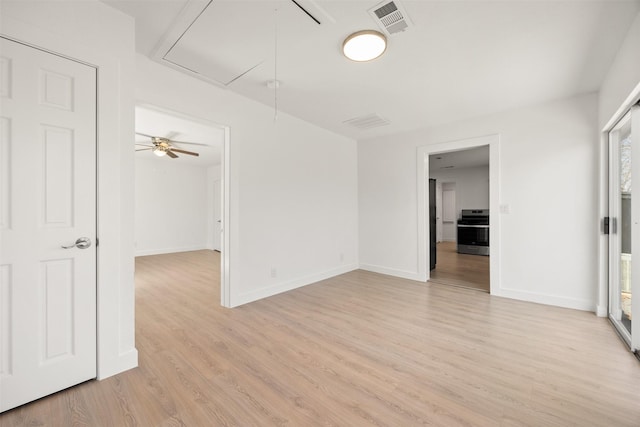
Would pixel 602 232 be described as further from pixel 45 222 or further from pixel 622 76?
pixel 45 222

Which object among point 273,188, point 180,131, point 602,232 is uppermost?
point 180,131

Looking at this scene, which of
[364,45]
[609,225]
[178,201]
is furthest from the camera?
[178,201]

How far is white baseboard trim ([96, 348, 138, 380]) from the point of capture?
72.2 inches

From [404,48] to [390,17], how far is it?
16.9 inches

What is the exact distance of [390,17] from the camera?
6.15 ft

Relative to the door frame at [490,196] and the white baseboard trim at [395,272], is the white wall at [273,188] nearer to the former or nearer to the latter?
the white baseboard trim at [395,272]

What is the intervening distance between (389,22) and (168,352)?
3.10 meters

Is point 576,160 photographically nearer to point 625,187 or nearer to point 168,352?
point 625,187

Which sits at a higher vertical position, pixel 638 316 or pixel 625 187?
pixel 625 187

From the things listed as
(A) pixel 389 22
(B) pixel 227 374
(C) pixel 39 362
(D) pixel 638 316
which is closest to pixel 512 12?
(A) pixel 389 22

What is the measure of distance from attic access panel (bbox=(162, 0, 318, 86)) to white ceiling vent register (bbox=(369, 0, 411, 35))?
1.53ft

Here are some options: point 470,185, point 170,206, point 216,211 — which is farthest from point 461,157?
point 170,206

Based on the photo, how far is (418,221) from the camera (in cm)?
441

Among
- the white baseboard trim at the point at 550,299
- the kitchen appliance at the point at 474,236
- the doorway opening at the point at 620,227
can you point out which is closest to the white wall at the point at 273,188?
the white baseboard trim at the point at 550,299
